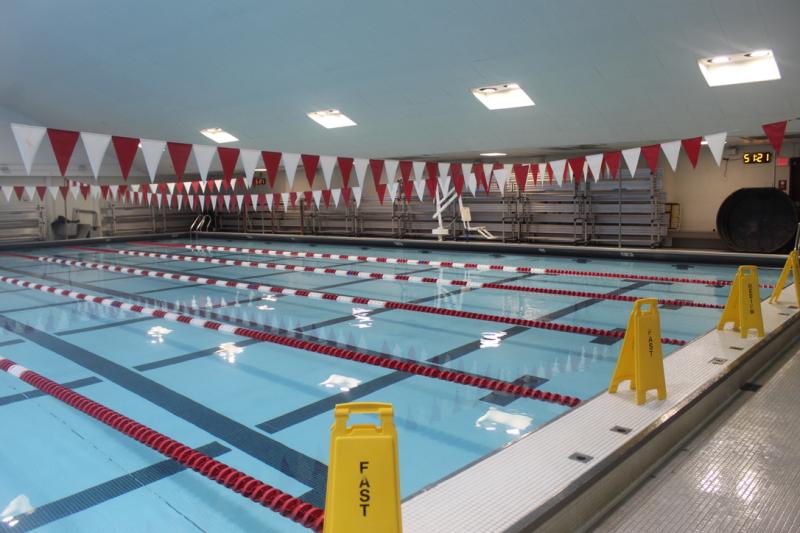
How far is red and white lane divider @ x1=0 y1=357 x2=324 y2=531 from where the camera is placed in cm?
236

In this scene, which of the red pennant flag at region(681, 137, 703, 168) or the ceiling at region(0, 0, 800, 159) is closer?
the red pennant flag at region(681, 137, 703, 168)

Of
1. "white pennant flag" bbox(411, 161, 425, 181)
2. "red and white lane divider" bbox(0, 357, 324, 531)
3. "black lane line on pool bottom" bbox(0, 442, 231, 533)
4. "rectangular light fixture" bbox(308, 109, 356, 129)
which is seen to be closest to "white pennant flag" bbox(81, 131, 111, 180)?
"red and white lane divider" bbox(0, 357, 324, 531)

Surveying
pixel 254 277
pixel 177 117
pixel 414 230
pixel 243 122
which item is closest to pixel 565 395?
pixel 254 277

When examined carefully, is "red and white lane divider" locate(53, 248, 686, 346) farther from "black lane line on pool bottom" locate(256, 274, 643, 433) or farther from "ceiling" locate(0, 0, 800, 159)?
"ceiling" locate(0, 0, 800, 159)

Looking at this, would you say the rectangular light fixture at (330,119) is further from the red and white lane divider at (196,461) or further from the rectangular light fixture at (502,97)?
the red and white lane divider at (196,461)

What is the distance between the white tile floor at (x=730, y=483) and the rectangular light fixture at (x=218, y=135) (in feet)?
46.0

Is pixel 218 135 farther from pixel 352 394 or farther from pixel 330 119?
pixel 352 394

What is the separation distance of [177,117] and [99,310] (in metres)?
8.15

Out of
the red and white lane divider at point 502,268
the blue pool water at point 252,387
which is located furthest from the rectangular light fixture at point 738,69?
the blue pool water at point 252,387

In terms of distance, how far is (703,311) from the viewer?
6.25 m

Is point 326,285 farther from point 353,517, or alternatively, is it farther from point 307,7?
point 353,517

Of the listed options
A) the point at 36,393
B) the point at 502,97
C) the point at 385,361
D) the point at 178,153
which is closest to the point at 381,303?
the point at 385,361

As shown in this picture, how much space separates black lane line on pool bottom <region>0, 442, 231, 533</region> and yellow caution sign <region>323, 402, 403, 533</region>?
1.61 meters

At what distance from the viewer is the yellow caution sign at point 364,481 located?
4.78ft
